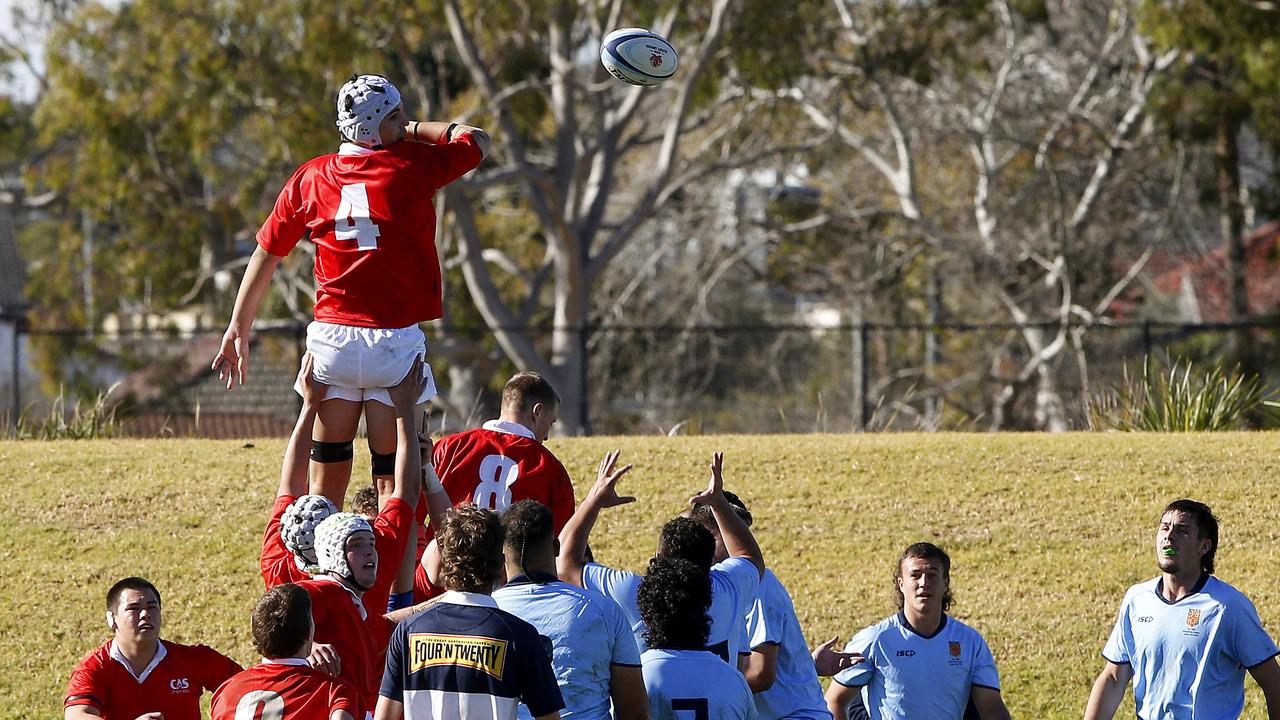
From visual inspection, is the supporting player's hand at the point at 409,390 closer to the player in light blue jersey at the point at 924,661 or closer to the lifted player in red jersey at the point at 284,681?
the lifted player in red jersey at the point at 284,681

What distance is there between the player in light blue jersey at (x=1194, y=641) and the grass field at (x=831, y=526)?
7.93 feet

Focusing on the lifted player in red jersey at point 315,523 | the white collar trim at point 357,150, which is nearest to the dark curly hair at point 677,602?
the lifted player in red jersey at point 315,523

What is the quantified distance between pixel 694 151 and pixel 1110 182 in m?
8.41

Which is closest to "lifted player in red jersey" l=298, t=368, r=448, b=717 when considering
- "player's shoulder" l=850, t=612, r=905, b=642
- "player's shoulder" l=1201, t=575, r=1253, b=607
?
"player's shoulder" l=850, t=612, r=905, b=642

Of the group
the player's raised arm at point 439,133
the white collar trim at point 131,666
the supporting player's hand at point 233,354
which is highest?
the player's raised arm at point 439,133

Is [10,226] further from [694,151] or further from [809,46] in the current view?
[809,46]

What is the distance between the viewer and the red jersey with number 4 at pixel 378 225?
6332 mm

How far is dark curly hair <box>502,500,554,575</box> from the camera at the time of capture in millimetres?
4926

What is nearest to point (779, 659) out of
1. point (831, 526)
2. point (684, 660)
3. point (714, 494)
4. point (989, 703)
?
point (714, 494)

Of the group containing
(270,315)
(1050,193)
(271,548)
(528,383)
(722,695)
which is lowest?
(722,695)

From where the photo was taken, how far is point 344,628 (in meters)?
5.28

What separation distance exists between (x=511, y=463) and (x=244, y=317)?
1.33 metres

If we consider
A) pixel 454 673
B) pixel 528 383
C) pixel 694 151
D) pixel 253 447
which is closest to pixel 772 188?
pixel 694 151

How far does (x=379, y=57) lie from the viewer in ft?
84.0
